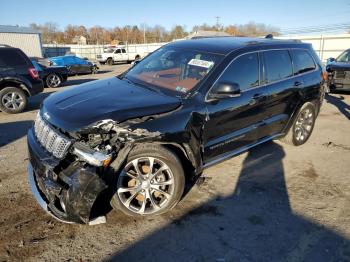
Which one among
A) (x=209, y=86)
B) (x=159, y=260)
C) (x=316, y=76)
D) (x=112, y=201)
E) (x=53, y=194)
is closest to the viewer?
(x=159, y=260)

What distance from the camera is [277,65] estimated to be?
201 inches

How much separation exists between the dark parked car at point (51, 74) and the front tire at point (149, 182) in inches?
513

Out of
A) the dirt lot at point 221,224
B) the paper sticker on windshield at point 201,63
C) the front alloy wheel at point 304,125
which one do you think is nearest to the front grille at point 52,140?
the dirt lot at point 221,224

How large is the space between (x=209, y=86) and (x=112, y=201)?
6.00ft

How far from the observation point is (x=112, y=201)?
3.45 meters

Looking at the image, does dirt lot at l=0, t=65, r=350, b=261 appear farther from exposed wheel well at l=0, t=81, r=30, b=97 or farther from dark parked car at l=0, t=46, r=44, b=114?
exposed wheel well at l=0, t=81, r=30, b=97

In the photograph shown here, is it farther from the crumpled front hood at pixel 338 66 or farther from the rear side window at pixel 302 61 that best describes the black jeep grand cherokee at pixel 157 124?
the crumpled front hood at pixel 338 66

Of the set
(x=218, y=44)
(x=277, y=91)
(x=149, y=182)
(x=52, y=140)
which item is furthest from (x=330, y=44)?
(x=52, y=140)

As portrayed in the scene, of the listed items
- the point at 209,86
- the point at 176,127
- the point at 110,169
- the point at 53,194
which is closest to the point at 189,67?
the point at 209,86

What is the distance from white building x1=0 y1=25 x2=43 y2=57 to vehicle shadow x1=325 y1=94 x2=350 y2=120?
3330 centimetres

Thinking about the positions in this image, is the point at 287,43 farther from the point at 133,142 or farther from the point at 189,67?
the point at 133,142

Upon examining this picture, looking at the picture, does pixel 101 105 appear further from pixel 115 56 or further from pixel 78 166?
pixel 115 56

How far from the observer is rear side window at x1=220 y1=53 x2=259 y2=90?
14.0ft

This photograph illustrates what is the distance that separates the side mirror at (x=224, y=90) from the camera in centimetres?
389
